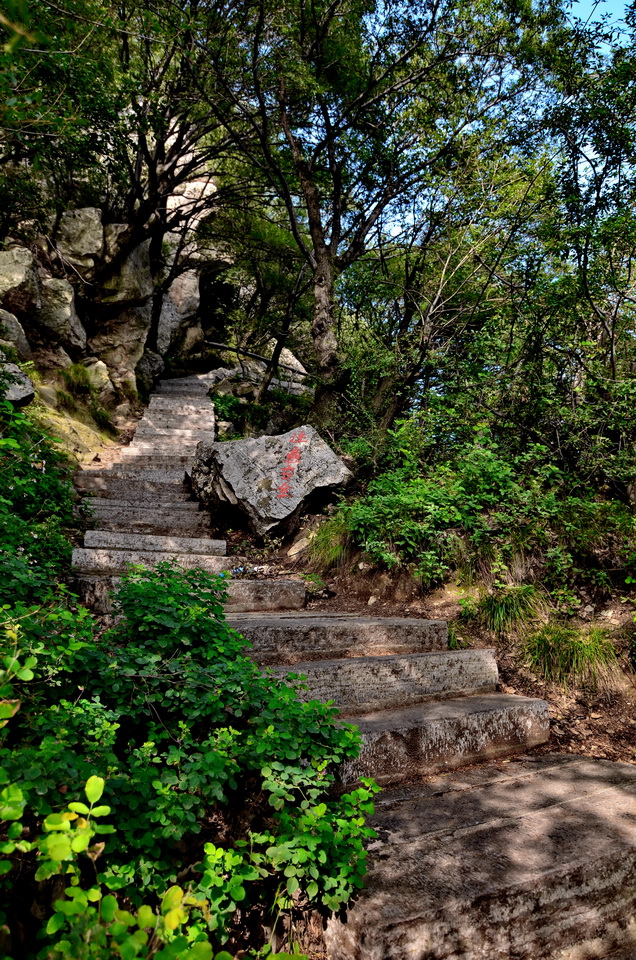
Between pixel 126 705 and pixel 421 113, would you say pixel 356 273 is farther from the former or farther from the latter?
pixel 126 705

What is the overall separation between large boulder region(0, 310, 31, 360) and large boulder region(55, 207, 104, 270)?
2535mm

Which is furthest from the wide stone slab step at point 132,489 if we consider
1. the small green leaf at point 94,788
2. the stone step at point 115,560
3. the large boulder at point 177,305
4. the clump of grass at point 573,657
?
the large boulder at point 177,305

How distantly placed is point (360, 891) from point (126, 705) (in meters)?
1.11

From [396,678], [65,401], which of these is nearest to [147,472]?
[65,401]

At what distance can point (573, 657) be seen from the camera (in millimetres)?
3631

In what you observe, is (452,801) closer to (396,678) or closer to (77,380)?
(396,678)

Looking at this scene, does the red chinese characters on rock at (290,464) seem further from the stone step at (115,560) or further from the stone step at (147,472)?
the stone step at (147,472)

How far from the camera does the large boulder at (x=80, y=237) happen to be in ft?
32.6

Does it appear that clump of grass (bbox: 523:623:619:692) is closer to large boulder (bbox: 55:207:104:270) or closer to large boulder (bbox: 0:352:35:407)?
large boulder (bbox: 0:352:35:407)

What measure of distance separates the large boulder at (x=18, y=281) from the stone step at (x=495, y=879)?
367 inches

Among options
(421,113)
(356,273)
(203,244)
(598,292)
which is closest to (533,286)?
(598,292)

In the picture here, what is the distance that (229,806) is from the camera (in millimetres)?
1938

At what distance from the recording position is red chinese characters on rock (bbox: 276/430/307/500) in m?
6.24

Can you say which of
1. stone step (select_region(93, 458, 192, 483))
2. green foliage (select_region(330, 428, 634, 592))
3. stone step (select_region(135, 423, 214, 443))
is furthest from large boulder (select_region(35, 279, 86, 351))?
green foliage (select_region(330, 428, 634, 592))
